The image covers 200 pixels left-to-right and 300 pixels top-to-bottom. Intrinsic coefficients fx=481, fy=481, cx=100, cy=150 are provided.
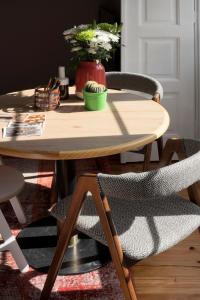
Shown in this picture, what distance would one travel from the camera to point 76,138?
203 cm

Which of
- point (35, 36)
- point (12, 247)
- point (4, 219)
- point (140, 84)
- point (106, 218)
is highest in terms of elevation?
point (35, 36)

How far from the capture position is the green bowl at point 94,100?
7.81 feet

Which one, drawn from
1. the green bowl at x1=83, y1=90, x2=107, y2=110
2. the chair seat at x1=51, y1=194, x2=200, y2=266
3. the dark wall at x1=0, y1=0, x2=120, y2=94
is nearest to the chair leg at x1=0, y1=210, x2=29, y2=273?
the chair seat at x1=51, y1=194, x2=200, y2=266

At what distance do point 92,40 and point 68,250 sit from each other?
1092mm

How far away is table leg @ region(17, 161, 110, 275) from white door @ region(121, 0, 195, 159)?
1424mm

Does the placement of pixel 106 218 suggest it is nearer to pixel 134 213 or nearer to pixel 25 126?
pixel 134 213

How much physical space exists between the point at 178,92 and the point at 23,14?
263 cm

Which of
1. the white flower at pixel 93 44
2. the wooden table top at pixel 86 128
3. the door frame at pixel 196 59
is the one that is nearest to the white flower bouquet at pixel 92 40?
the white flower at pixel 93 44

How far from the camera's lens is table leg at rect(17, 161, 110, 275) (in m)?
2.42

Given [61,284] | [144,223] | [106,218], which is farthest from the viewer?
[61,284]

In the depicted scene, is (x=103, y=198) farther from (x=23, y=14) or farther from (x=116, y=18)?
(x=23, y=14)

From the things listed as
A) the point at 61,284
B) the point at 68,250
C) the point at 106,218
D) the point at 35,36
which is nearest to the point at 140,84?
the point at 68,250

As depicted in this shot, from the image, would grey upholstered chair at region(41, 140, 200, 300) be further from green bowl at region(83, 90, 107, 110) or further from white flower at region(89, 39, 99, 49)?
white flower at region(89, 39, 99, 49)

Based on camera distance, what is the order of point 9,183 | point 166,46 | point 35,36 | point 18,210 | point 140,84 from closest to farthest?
point 9,183 → point 18,210 → point 140,84 → point 166,46 → point 35,36
